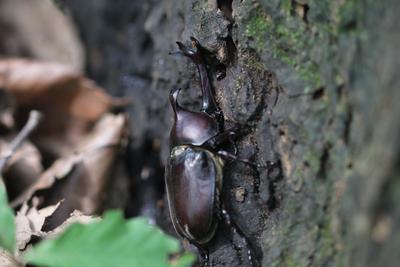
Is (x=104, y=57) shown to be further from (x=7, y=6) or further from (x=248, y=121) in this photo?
(x=248, y=121)

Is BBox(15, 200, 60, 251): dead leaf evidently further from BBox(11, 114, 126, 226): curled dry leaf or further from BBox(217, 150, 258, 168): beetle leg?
BBox(217, 150, 258, 168): beetle leg

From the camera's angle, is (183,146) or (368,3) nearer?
(368,3)

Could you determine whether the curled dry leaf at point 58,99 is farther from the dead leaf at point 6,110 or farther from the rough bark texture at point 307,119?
the rough bark texture at point 307,119

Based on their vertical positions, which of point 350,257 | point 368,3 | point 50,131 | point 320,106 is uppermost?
point 368,3

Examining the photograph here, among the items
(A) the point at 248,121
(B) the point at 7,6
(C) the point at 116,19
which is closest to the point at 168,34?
(A) the point at 248,121

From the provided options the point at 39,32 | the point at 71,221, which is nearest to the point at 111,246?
the point at 71,221

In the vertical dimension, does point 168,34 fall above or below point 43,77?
above

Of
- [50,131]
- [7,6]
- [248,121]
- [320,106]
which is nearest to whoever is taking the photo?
[320,106]

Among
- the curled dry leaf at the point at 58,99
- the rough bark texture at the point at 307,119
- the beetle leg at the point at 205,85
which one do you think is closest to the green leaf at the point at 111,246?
the rough bark texture at the point at 307,119
